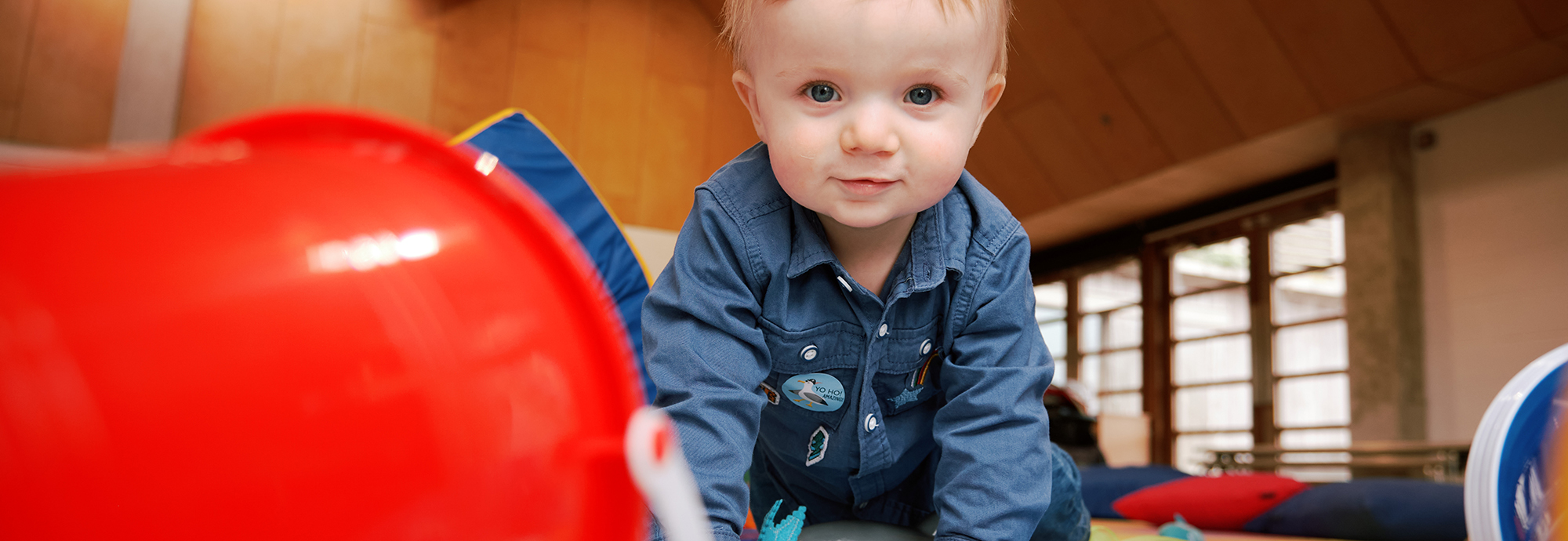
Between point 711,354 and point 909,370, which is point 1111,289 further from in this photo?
point 711,354

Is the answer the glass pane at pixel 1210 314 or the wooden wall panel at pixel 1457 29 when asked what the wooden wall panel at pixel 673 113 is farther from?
the wooden wall panel at pixel 1457 29

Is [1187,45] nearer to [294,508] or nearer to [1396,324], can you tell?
[1396,324]

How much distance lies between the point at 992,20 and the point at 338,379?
1.48 feet

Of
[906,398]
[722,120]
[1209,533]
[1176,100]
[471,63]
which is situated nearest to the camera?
[906,398]

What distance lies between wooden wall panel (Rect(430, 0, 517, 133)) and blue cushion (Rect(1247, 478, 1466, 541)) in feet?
10.1

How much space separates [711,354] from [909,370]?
19 centimetres

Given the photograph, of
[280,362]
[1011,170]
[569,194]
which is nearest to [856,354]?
[280,362]

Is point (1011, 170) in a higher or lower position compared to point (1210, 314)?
higher

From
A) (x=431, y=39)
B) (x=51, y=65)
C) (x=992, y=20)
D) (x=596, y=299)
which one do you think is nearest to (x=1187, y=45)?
(x=431, y=39)

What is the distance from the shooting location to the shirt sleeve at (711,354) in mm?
551

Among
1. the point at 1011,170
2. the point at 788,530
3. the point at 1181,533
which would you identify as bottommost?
the point at 1181,533

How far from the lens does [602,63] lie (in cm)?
411

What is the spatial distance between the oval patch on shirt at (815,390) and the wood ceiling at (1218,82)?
2955 millimetres

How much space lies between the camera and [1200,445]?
4.56 metres
